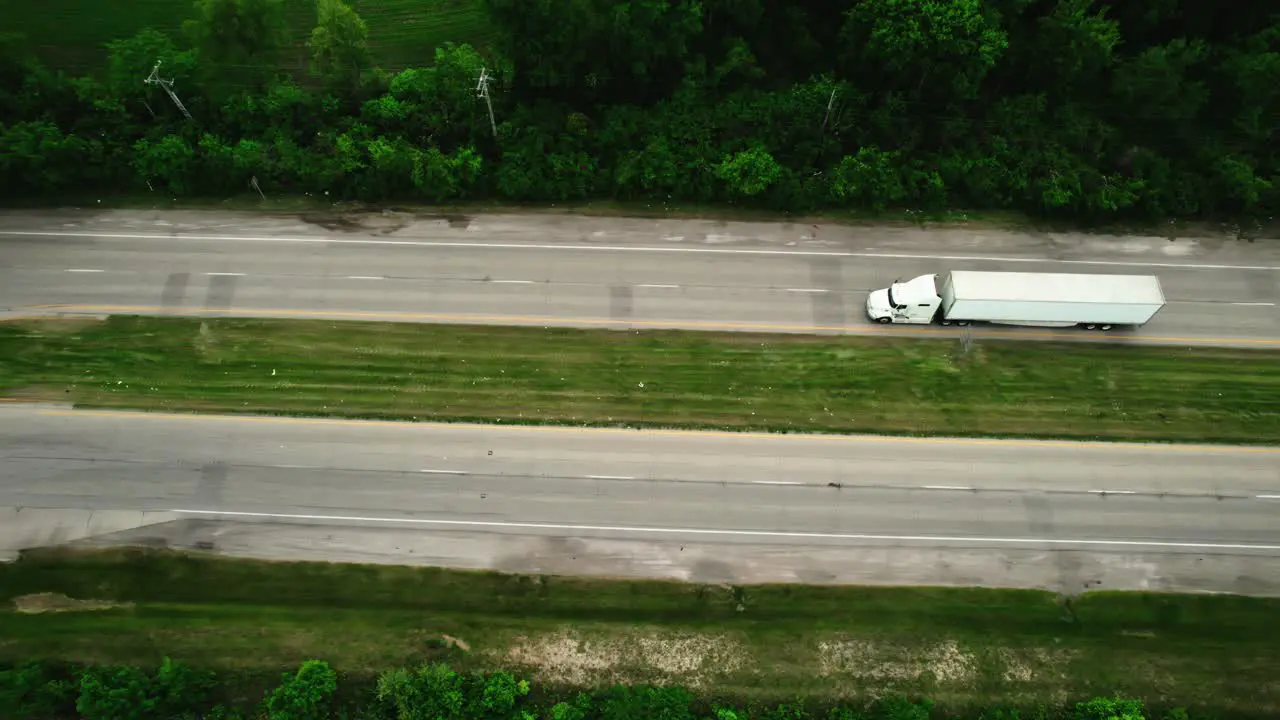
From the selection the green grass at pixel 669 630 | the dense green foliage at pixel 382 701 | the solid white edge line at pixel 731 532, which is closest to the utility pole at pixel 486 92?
the solid white edge line at pixel 731 532

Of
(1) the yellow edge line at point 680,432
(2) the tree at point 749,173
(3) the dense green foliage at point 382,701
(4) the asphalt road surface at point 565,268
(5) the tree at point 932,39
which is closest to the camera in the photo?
(3) the dense green foliage at point 382,701

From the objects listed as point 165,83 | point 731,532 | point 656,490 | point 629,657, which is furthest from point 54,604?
point 731,532

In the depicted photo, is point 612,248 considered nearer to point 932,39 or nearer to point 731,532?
point 731,532

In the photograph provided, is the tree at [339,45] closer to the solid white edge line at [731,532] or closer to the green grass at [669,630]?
the solid white edge line at [731,532]

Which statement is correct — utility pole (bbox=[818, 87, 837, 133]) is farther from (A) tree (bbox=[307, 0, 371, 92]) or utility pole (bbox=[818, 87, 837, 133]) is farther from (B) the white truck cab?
(A) tree (bbox=[307, 0, 371, 92])

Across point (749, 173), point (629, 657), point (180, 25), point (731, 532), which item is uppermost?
point (180, 25)

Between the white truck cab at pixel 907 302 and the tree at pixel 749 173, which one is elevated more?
the tree at pixel 749 173
